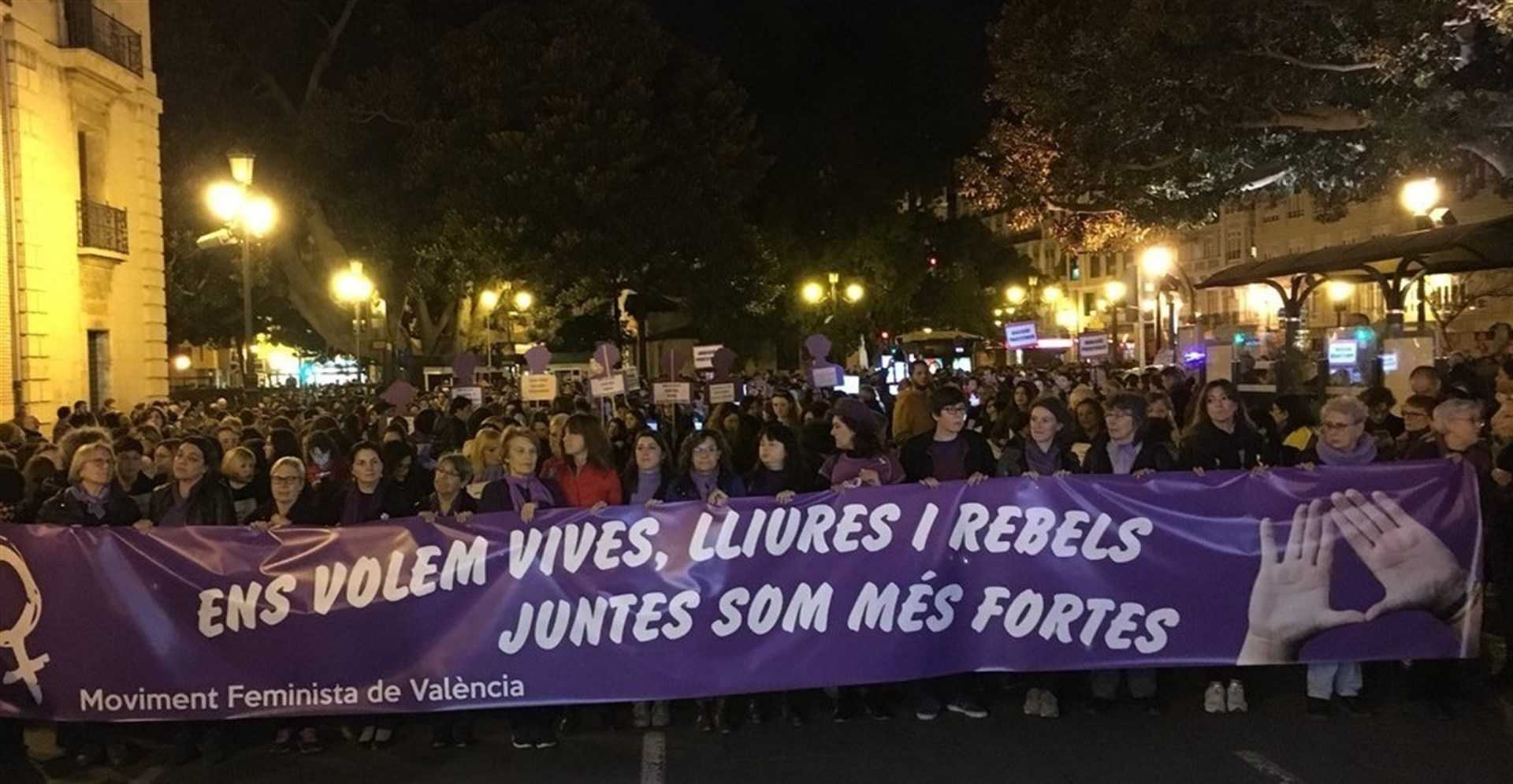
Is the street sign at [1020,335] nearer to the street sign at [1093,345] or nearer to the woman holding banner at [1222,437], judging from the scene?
the street sign at [1093,345]

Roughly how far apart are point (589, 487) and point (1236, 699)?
363 centimetres

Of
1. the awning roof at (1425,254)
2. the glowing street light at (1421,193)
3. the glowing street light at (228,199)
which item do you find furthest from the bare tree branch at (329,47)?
the glowing street light at (1421,193)

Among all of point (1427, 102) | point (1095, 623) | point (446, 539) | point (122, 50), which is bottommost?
point (1095, 623)

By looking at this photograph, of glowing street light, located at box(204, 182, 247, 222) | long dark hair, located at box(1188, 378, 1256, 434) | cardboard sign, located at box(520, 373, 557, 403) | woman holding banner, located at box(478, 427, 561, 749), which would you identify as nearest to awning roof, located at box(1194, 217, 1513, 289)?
long dark hair, located at box(1188, 378, 1256, 434)

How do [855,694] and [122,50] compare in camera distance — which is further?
[122,50]

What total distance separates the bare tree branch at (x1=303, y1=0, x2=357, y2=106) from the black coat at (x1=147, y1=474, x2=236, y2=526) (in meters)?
28.6

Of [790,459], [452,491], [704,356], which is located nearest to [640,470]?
[790,459]

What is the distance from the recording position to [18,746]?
673cm

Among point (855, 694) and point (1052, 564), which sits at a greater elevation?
point (1052, 564)

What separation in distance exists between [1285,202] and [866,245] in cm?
1736

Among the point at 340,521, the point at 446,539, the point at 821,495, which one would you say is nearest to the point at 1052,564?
the point at 821,495

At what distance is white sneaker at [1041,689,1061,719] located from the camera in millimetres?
6922

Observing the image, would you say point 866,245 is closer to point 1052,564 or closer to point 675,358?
point 675,358

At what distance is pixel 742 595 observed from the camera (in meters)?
6.59
